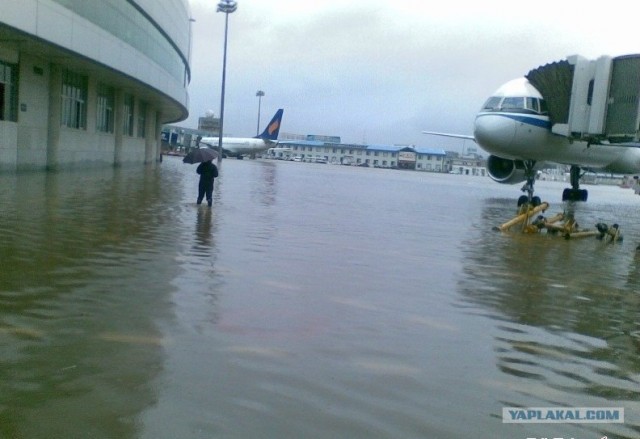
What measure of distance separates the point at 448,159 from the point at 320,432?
14961 centimetres

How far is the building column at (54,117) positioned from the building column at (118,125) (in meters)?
8.85

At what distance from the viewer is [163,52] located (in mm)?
37375

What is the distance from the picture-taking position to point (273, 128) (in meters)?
73.8

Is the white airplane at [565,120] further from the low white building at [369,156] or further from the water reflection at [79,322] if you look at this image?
the low white building at [369,156]

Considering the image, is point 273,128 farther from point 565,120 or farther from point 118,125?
point 565,120

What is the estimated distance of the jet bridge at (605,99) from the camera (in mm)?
15625

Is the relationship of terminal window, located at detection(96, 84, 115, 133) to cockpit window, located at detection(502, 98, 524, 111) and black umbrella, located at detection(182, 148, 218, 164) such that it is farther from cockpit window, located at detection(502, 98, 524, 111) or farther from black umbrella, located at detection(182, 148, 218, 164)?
cockpit window, located at detection(502, 98, 524, 111)

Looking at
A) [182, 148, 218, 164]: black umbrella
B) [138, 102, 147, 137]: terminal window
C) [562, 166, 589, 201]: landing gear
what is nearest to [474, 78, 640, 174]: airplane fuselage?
[562, 166, 589, 201]: landing gear

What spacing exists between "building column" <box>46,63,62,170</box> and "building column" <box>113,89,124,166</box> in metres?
8.85

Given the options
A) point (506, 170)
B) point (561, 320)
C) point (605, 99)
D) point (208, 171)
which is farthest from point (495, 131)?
point (561, 320)

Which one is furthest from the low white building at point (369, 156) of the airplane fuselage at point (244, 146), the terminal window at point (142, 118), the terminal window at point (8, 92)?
the terminal window at point (8, 92)

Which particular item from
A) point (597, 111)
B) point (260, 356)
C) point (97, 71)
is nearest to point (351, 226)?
point (597, 111)

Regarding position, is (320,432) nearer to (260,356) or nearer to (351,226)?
(260,356)

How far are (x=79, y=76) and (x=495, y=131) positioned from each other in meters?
18.9
